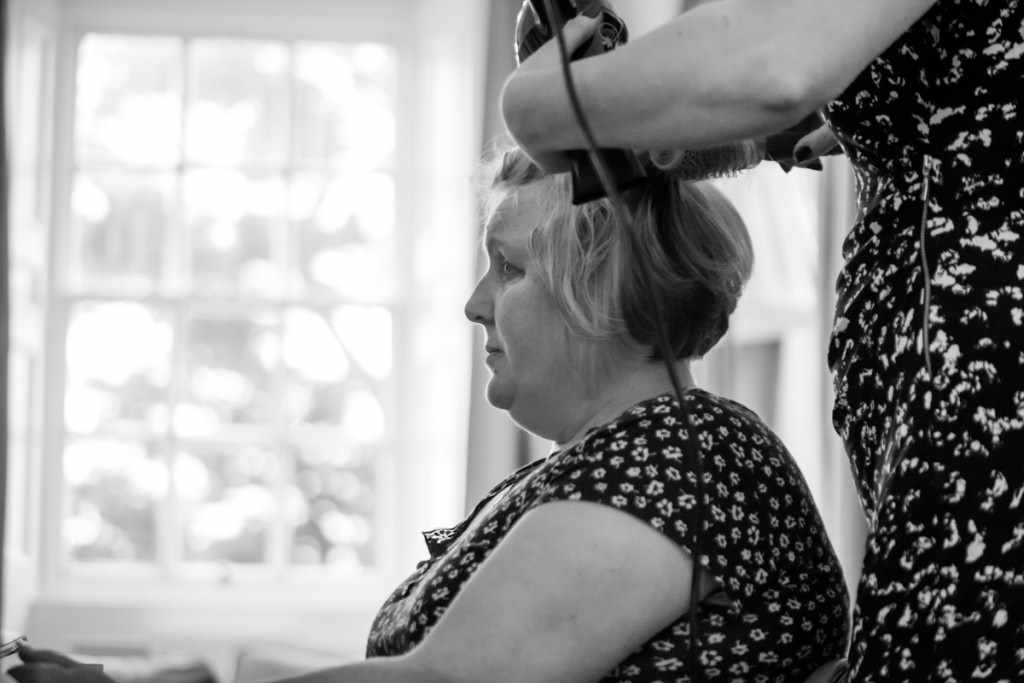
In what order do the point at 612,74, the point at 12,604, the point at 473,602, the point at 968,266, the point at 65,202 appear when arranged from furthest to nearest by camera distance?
the point at 65,202, the point at 12,604, the point at 473,602, the point at 968,266, the point at 612,74

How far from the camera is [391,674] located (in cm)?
106

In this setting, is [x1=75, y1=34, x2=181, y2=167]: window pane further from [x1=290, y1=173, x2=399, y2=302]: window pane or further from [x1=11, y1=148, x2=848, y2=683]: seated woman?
[x1=11, y1=148, x2=848, y2=683]: seated woman

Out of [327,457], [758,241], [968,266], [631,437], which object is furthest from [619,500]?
[327,457]

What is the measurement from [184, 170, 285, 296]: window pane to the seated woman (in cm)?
264

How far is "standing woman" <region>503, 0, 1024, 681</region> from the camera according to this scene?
0.90 m

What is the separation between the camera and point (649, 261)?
4.04ft

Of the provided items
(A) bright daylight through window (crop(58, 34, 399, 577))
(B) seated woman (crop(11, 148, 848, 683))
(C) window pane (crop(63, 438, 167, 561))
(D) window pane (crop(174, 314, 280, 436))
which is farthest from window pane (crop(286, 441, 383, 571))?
(B) seated woman (crop(11, 148, 848, 683))

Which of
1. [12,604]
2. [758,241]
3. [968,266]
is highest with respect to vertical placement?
[758,241]

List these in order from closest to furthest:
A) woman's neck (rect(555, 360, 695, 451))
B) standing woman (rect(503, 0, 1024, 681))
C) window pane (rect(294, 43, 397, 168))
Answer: standing woman (rect(503, 0, 1024, 681))
woman's neck (rect(555, 360, 695, 451))
window pane (rect(294, 43, 397, 168))

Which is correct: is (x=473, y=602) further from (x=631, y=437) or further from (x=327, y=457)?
(x=327, y=457)

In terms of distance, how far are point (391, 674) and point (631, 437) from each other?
0.27m

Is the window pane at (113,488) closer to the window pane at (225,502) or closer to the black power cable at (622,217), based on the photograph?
the window pane at (225,502)

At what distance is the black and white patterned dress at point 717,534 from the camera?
3.45 feet

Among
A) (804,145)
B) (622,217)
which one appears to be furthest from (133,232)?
(622,217)
